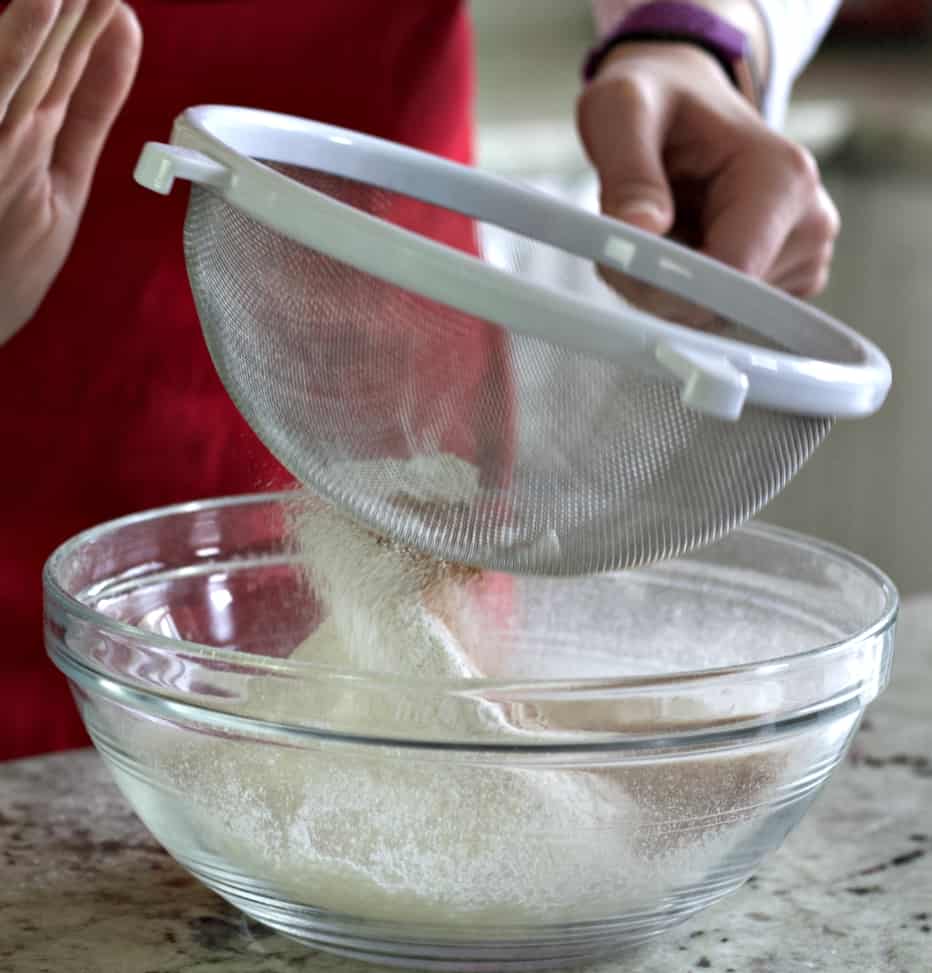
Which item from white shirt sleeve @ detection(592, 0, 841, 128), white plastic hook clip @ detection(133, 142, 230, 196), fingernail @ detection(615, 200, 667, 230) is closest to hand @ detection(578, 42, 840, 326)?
fingernail @ detection(615, 200, 667, 230)

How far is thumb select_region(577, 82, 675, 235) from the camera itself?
910 mm

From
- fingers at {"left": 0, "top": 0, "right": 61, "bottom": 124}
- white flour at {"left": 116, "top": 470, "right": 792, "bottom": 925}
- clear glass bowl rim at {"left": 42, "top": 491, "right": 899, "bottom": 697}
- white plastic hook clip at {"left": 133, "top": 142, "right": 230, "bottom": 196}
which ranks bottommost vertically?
white flour at {"left": 116, "top": 470, "right": 792, "bottom": 925}

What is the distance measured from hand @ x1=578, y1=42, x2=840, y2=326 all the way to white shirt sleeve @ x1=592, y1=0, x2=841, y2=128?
12 cm

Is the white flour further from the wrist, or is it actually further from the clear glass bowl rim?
the wrist

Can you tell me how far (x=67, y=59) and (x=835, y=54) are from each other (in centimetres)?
275

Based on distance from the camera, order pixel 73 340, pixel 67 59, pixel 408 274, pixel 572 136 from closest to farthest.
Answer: pixel 408 274
pixel 67 59
pixel 73 340
pixel 572 136

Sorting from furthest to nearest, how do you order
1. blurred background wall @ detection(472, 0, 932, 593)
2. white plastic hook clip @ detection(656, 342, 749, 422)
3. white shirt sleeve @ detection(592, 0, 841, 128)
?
blurred background wall @ detection(472, 0, 932, 593) < white shirt sleeve @ detection(592, 0, 841, 128) < white plastic hook clip @ detection(656, 342, 749, 422)

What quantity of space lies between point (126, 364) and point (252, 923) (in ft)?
1.77

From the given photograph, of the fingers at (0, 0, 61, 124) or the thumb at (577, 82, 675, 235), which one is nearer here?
the fingers at (0, 0, 61, 124)

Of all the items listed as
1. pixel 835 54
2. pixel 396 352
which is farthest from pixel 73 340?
pixel 835 54

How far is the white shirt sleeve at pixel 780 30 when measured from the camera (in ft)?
3.82

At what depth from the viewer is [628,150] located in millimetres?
941

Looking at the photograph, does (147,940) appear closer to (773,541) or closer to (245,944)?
(245,944)

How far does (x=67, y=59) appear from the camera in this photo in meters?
0.78
